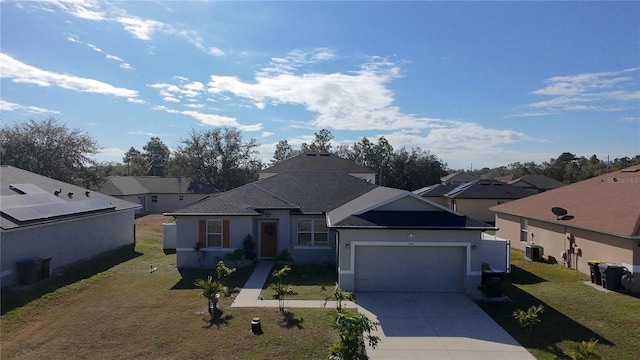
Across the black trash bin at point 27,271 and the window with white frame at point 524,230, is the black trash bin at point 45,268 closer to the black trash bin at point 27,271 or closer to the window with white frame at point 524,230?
the black trash bin at point 27,271

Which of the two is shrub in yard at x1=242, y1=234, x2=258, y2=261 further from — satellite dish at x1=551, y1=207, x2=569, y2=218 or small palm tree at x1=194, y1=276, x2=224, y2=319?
satellite dish at x1=551, y1=207, x2=569, y2=218

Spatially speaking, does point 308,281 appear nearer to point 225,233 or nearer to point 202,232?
point 225,233

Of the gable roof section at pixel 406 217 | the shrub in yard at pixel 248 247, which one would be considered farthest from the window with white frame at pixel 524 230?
the shrub in yard at pixel 248 247

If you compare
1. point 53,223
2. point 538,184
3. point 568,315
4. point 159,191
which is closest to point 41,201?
point 53,223

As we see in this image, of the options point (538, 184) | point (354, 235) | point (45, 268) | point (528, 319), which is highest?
point (538, 184)

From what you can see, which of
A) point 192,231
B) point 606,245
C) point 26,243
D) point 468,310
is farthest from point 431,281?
point 26,243
